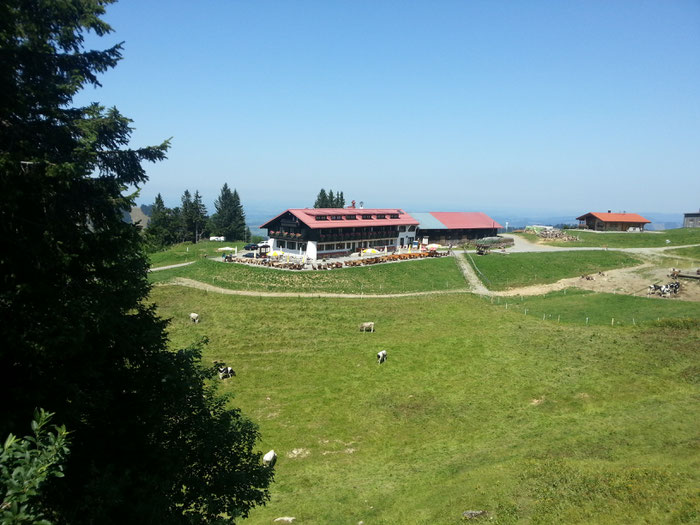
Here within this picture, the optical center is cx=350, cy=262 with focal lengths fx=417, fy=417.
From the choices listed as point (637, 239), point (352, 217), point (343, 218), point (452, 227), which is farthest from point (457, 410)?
point (637, 239)

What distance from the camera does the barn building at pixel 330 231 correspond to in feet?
230

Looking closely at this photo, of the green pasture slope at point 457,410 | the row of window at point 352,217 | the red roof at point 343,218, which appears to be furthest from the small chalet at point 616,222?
the green pasture slope at point 457,410

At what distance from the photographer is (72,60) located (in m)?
19.3

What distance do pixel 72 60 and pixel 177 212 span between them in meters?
99.3

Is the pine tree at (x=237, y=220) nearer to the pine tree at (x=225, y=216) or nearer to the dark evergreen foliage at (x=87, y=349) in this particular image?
the pine tree at (x=225, y=216)

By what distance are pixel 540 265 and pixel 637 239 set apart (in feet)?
117

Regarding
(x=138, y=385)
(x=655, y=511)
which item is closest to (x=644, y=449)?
(x=655, y=511)

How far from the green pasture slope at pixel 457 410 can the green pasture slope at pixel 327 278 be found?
210 inches

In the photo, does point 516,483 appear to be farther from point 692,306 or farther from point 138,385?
point 692,306

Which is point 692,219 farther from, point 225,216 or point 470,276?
point 225,216

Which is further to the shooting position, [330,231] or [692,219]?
[692,219]

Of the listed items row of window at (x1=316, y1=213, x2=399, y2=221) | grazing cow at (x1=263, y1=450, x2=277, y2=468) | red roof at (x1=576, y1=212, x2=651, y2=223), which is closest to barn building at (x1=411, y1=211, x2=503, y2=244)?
row of window at (x1=316, y1=213, x2=399, y2=221)

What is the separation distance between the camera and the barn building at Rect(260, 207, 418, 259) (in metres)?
70.1

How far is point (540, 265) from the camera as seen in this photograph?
240ft
